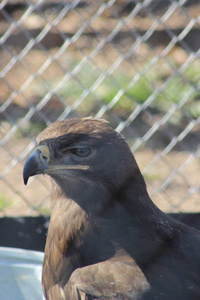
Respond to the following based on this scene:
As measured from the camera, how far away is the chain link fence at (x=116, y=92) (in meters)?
3.98

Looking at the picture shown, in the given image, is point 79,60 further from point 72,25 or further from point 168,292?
point 168,292

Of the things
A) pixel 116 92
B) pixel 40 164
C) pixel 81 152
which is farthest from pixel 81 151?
pixel 116 92

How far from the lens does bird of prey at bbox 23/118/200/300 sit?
2.27m

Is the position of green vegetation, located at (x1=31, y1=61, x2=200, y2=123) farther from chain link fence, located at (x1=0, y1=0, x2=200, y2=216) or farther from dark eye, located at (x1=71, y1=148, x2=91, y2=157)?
dark eye, located at (x1=71, y1=148, x2=91, y2=157)

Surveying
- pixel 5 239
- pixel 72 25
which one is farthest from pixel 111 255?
pixel 72 25

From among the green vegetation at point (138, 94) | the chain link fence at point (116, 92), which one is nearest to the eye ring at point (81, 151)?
the chain link fence at point (116, 92)

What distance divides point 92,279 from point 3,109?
2209 mm

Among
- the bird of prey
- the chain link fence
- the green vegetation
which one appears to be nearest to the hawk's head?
the bird of prey

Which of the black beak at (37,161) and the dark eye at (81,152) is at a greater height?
the black beak at (37,161)

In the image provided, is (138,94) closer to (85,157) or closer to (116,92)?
(116,92)

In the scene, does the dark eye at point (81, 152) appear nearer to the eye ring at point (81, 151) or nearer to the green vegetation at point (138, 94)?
the eye ring at point (81, 151)

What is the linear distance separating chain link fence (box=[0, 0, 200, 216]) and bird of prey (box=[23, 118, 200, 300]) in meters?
1.46

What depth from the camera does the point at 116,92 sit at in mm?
4523

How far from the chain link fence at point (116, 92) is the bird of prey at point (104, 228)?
146cm
